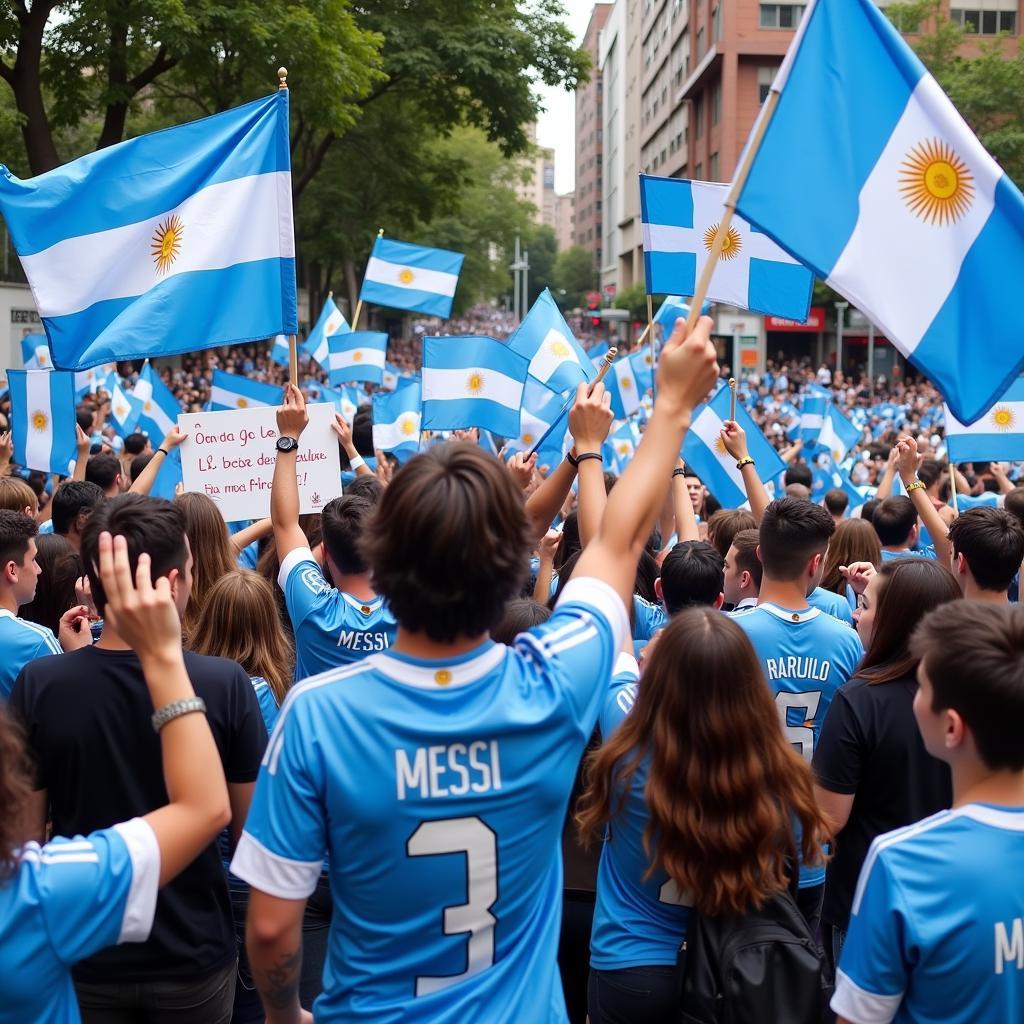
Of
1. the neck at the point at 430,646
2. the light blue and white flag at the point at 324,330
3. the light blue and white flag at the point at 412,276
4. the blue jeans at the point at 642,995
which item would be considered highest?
the light blue and white flag at the point at 412,276

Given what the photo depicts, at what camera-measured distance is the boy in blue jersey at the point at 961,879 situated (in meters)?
2.26

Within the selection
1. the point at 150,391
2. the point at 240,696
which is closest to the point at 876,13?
the point at 240,696

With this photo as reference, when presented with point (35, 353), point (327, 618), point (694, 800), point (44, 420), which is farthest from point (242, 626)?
point (35, 353)

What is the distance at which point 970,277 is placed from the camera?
379 centimetres

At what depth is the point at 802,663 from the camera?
4.09 meters

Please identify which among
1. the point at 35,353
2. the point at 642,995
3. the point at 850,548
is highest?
the point at 35,353

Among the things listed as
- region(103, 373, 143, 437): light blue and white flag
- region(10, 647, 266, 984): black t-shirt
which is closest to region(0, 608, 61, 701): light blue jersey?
region(10, 647, 266, 984): black t-shirt

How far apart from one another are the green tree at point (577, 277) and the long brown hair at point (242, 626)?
127 m

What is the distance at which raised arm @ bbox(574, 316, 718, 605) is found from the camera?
248 cm

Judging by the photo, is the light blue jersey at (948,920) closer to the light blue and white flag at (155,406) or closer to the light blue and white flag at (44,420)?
the light blue and white flag at (44,420)

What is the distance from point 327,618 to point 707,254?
4.53 m

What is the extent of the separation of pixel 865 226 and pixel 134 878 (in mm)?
2885

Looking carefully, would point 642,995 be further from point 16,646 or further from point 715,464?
point 715,464

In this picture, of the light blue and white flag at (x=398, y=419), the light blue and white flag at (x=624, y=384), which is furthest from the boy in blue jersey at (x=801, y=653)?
the light blue and white flag at (x=624, y=384)
